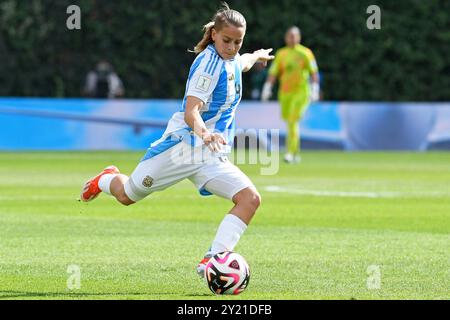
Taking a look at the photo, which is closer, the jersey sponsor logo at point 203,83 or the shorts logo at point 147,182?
the jersey sponsor logo at point 203,83

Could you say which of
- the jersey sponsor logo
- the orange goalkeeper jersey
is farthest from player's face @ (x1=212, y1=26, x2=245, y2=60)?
the orange goalkeeper jersey

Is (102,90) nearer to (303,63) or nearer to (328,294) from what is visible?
(303,63)

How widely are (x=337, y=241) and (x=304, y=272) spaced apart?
7.59 ft

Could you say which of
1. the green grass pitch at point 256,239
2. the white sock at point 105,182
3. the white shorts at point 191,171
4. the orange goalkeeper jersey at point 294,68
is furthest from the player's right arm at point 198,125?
the orange goalkeeper jersey at point 294,68

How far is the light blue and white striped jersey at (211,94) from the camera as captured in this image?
367 inches

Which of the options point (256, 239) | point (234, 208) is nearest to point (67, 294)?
point (234, 208)

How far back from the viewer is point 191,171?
9508 millimetres

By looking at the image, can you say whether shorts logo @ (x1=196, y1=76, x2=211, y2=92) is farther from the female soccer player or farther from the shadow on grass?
the shadow on grass

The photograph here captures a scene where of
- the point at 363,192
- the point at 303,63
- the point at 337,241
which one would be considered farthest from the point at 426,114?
the point at 337,241

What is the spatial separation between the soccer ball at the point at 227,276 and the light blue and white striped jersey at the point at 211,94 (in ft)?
3.64

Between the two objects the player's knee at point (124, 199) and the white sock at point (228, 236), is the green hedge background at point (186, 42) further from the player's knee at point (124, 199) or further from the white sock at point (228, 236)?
the white sock at point (228, 236)

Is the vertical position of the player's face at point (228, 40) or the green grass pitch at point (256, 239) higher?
the player's face at point (228, 40)

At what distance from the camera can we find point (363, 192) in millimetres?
18203

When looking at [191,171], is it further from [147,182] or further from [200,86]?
[200,86]
